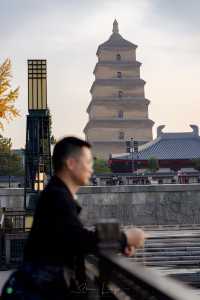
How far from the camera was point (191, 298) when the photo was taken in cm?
159

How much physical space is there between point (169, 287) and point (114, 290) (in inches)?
43.6

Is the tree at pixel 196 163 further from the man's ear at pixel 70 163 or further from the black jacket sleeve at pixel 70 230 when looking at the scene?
the black jacket sleeve at pixel 70 230

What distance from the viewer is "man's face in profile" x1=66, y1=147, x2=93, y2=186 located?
2.62m

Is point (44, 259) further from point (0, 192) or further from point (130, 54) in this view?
point (130, 54)

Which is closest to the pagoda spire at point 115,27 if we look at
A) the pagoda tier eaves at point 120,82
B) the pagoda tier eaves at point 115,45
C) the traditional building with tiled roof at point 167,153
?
the pagoda tier eaves at point 115,45

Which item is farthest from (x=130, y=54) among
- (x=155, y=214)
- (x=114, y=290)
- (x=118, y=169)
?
(x=114, y=290)

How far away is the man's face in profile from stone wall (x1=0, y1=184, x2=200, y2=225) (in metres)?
21.8

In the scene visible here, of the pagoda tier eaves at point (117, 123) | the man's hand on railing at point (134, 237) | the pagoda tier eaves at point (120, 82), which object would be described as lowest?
the man's hand on railing at point (134, 237)

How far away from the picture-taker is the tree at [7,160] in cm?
4759

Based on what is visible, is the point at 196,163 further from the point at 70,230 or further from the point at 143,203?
the point at 70,230

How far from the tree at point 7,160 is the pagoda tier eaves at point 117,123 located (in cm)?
1584

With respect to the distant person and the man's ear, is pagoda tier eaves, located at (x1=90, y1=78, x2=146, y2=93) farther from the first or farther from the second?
the distant person

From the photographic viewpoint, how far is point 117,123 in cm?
6519

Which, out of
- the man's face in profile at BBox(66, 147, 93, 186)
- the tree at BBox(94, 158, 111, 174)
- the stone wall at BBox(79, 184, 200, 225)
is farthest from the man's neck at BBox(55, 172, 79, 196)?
the tree at BBox(94, 158, 111, 174)
